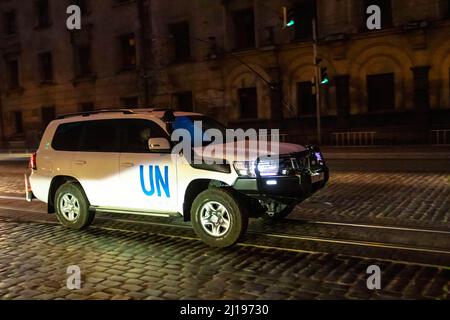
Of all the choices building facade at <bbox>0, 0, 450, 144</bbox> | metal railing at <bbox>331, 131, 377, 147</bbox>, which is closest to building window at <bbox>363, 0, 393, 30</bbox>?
building facade at <bbox>0, 0, 450, 144</bbox>

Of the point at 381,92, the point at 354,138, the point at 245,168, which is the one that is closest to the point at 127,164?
the point at 245,168

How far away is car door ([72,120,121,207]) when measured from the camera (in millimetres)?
7789

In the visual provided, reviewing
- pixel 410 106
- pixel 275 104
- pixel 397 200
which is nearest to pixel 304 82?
pixel 275 104

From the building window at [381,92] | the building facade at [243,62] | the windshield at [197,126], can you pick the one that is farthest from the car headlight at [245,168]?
the building window at [381,92]

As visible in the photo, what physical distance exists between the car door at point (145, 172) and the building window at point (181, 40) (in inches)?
890

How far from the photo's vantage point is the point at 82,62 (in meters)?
34.7

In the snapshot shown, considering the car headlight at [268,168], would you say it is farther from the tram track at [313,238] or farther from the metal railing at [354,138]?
the metal railing at [354,138]

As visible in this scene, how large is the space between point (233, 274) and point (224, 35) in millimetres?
23679

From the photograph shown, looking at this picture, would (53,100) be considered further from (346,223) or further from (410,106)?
(346,223)

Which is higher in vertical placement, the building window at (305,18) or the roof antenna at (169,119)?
the building window at (305,18)

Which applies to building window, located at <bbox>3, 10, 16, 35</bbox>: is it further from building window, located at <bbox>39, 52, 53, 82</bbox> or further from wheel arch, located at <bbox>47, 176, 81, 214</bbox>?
wheel arch, located at <bbox>47, 176, 81, 214</bbox>

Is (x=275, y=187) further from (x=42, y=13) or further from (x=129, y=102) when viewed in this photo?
(x=42, y=13)

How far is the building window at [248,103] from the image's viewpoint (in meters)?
27.5
